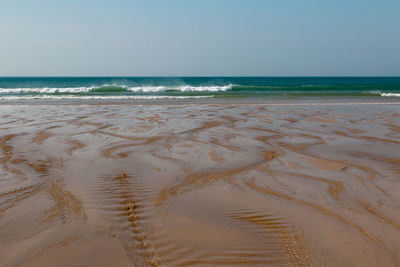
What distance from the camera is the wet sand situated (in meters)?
2.30

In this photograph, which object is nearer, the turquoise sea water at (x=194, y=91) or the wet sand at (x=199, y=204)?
the wet sand at (x=199, y=204)

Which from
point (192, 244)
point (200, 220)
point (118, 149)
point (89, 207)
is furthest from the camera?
point (118, 149)

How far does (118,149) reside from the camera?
18.9ft

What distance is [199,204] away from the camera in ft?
10.6

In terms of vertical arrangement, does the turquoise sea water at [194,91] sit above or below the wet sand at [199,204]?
above

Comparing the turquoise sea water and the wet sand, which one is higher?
the turquoise sea water

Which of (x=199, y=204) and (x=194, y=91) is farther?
(x=194, y=91)

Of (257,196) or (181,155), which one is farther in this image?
(181,155)

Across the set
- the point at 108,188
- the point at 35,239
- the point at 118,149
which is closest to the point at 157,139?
the point at 118,149

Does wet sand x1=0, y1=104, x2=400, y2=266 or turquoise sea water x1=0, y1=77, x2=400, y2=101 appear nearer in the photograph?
wet sand x1=0, y1=104, x2=400, y2=266

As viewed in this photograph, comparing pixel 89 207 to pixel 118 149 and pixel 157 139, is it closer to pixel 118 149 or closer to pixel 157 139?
pixel 118 149

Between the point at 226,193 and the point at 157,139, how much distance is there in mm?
3623

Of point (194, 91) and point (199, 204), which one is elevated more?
point (194, 91)

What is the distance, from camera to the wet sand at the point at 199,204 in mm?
2297
